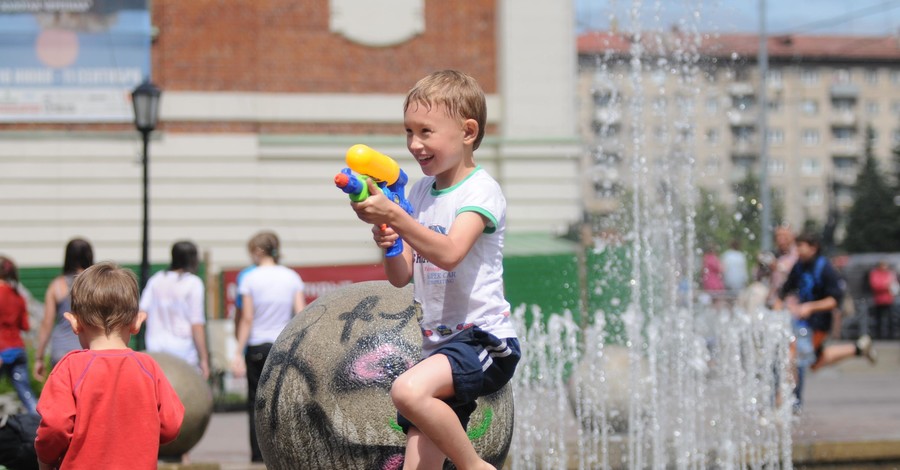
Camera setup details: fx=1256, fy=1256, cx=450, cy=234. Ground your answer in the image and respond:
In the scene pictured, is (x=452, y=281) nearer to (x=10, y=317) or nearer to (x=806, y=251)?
(x=10, y=317)

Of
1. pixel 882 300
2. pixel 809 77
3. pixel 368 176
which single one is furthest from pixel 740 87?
pixel 368 176

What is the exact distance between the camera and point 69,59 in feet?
79.2

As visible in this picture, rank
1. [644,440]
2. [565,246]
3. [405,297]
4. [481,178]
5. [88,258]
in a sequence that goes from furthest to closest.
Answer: [565,246] → [644,440] → [88,258] → [405,297] → [481,178]

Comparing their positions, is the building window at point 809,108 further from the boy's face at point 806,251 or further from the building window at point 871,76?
the boy's face at point 806,251

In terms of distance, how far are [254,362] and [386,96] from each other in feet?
56.6

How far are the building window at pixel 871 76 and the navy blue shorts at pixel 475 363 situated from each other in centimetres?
10693

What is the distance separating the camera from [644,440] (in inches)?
383

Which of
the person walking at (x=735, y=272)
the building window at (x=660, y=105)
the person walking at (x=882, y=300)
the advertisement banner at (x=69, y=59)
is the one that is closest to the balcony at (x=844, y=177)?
the person walking at (x=882, y=300)

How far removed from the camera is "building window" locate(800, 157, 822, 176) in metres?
107

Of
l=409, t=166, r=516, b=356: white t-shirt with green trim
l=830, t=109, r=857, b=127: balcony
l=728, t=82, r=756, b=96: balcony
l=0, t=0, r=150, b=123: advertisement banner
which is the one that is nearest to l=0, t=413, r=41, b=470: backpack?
l=409, t=166, r=516, b=356: white t-shirt with green trim

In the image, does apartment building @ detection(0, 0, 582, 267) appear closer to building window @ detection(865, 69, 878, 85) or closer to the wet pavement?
the wet pavement

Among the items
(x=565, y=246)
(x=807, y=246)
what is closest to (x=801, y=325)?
(x=807, y=246)

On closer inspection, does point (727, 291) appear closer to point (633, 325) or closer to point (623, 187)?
point (623, 187)

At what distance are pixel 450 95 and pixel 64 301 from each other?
19.7ft
